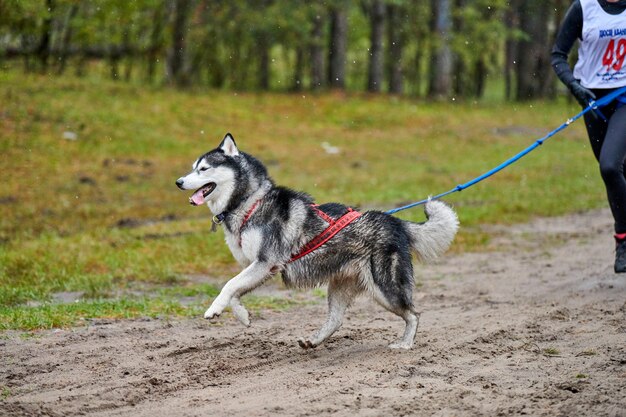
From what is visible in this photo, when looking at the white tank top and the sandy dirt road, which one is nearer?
the sandy dirt road

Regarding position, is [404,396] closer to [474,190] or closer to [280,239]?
[280,239]

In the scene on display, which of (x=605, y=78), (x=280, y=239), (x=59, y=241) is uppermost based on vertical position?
(x=605, y=78)

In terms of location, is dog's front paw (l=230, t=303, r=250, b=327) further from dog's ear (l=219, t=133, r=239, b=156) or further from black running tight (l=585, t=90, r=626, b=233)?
black running tight (l=585, t=90, r=626, b=233)

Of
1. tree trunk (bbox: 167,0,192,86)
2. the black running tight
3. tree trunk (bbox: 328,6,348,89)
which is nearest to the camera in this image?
the black running tight

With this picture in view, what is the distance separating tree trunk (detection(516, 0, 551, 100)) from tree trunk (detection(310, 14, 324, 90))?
8.71m

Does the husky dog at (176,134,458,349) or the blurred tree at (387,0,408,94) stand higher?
the blurred tree at (387,0,408,94)

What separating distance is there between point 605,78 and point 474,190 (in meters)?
9.43

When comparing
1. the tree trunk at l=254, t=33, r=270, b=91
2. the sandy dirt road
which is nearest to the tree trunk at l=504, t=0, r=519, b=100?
the tree trunk at l=254, t=33, r=270, b=91

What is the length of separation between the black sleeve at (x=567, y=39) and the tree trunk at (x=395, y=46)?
26.3 m

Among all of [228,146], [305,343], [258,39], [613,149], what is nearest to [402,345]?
[305,343]

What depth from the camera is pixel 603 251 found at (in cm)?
1113

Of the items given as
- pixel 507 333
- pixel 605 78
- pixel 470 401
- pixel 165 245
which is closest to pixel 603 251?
pixel 605 78

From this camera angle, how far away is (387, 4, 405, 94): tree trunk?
35.2m

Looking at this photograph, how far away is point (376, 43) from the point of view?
106 feet
